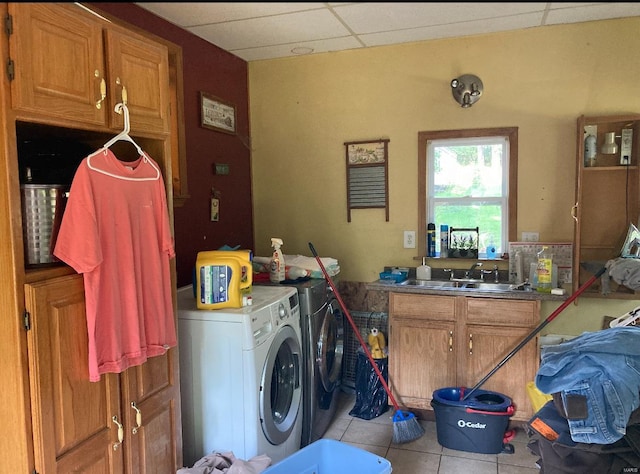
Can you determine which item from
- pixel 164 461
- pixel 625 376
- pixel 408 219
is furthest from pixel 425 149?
pixel 164 461

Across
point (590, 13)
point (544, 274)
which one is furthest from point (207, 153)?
point (590, 13)

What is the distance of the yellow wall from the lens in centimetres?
332

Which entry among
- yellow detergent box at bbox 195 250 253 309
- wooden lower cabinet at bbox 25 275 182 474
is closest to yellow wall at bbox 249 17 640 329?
yellow detergent box at bbox 195 250 253 309

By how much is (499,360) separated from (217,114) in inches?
97.3

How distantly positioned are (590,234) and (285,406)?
223 centimetres

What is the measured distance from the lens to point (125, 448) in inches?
79.0

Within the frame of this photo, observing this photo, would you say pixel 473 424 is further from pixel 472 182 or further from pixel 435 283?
pixel 472 182

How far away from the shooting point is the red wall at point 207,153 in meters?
3.22

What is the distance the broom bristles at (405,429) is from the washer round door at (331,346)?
490 millimetres

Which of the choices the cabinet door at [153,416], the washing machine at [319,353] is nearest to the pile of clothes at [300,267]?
the washing machine at [319,353]

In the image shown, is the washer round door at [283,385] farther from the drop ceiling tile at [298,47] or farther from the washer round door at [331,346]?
the drop ceiling tile at [298,47]

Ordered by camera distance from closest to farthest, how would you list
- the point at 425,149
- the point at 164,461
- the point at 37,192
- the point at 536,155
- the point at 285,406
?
the point at 37,192 → the point at 164,461 → the point at 285,406 → the point at 536,155 → the point at 425,149

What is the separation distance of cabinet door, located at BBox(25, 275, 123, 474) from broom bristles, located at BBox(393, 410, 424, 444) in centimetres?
173

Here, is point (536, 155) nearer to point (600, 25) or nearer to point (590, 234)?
point (590, 234)
